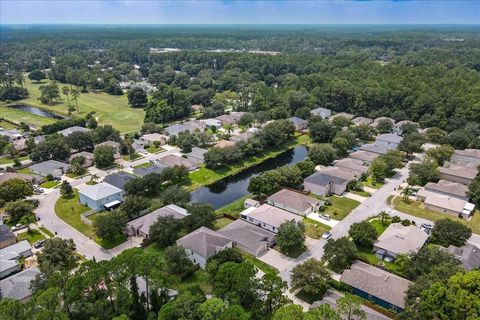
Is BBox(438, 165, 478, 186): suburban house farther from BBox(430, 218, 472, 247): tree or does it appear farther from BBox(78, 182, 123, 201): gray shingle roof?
BBox(78, 182, 123, 201): gray shingle roof

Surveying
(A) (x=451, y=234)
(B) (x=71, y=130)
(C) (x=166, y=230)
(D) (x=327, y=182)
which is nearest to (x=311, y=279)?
(C) (x=166, y=230)

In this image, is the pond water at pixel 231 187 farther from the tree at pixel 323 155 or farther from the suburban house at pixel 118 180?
the suburban house at pixel 118 180

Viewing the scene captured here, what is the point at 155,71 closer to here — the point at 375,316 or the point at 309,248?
the point at 309,248

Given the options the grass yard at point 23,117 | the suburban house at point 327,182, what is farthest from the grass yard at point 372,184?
the grass yard at point 23,117

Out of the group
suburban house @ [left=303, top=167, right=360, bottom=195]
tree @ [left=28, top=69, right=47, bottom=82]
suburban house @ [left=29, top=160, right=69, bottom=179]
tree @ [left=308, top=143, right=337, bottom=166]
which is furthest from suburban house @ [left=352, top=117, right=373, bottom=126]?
tree @ [left=28, top=69, right=47, bottom=82]

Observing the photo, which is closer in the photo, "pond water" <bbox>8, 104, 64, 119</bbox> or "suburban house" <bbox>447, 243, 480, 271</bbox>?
"suburban house" <bbox>447, 243, 480, 271</bbox>

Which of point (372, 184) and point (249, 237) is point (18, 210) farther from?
point (372, 184)
